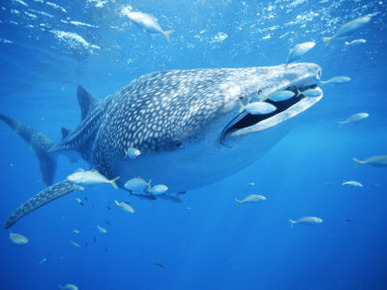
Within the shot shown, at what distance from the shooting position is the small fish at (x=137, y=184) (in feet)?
9.99

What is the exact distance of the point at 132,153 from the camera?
2.65 m

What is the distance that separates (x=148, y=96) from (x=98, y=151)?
1361 mm

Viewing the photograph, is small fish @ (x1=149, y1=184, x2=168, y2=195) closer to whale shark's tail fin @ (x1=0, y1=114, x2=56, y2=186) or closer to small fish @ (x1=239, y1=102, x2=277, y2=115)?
small fish @ (x1=239, y1=102, x2=277, y2=115)

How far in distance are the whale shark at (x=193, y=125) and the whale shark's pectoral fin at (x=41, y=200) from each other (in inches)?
0.8

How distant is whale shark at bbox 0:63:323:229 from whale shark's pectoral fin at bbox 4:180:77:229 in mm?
19

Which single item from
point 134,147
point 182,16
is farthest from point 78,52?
point 134,147

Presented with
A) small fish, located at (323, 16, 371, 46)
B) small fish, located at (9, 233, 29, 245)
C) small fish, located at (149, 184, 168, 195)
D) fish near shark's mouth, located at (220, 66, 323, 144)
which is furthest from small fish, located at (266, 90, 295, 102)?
small fish, located at (9, 233, 29, 245)

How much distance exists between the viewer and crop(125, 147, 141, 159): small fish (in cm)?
258

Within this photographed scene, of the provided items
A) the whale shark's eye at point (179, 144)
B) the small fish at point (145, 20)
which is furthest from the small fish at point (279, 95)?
the small fish at point (145, 20)

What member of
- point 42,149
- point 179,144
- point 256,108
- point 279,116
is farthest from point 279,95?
point 42,149

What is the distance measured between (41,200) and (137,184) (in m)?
1.78

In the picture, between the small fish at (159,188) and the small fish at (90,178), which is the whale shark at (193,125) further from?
the small fish at (90,178)

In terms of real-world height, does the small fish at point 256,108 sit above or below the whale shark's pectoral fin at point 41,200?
above

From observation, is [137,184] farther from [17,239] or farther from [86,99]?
[17,239]
